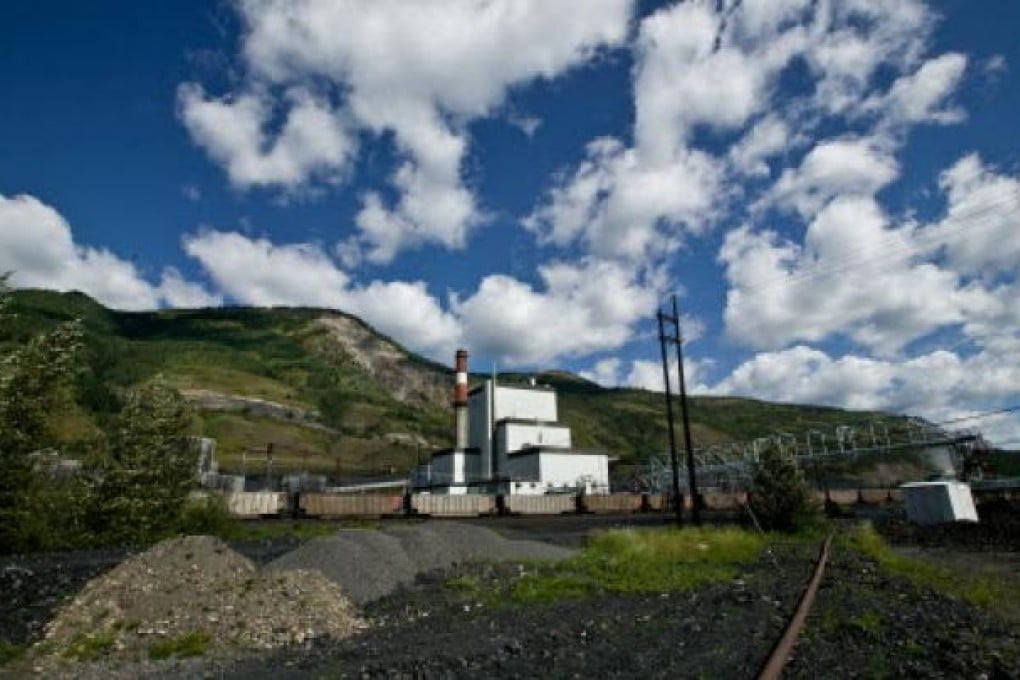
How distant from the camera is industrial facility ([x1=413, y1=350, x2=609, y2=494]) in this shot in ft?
225

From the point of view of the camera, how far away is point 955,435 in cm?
5556

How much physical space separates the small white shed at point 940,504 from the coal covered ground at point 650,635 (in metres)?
26.8

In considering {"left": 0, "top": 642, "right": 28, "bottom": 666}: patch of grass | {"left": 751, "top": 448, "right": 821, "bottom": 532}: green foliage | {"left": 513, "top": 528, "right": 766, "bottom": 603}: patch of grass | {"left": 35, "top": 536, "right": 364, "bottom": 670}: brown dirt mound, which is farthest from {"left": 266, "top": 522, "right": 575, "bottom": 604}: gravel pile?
{"left": 751, "top": 448, "right": 821, "bottom": 532}: green foliage

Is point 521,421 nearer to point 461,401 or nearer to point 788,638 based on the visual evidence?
point 461,401

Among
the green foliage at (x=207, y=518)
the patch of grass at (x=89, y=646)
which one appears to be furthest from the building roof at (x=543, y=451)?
the patch of grass at (x=89, y=646)

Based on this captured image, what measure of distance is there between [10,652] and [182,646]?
3270 mm

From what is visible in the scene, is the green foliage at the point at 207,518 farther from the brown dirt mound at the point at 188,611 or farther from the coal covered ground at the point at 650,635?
the brown dirt mound at the point at 188,611

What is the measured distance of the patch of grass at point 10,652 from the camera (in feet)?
38.9

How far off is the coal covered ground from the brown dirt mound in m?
0.94

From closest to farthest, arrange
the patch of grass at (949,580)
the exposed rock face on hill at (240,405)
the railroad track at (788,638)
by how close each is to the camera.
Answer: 1. the railroad track at (788,638)
2. the patch of grass at (949,580)
3. the exposed rock face on hill at (240,405)

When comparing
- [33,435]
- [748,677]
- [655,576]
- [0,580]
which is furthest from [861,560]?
[33,435]

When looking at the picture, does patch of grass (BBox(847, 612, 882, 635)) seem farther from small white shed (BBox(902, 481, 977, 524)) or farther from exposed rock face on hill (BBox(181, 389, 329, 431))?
exposed rock face on hill (BBox(181, 389, 329, 431))

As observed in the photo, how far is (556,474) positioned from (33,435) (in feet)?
170

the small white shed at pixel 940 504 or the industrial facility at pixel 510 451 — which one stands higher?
the industrial facility at pixel 510 451
